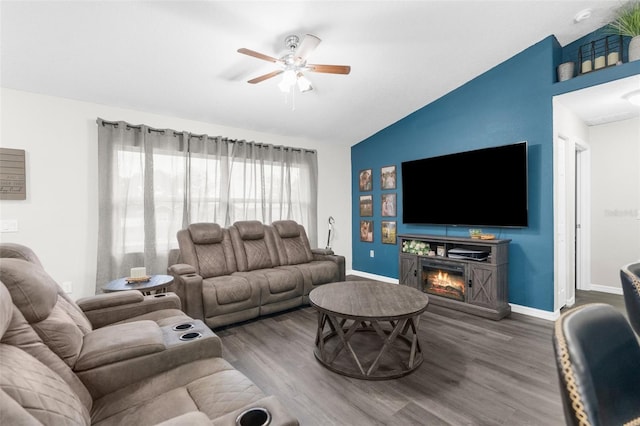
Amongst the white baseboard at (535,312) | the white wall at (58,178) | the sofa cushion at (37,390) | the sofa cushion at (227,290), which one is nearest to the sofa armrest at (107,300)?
the sofa cushion at (227,290)

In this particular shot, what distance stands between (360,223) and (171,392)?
4.68 m

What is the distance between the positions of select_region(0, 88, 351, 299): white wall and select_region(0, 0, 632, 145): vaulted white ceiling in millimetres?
178

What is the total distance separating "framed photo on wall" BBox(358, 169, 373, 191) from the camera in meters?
5.53

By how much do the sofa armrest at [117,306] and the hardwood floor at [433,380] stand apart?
2.56ft

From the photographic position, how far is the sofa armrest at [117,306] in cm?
208

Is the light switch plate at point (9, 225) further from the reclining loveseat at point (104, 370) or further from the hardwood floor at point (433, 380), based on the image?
the hardwood floor at point (433, 380)

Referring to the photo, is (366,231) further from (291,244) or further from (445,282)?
(445,282)

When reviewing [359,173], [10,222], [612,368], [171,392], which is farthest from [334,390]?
[359,173]

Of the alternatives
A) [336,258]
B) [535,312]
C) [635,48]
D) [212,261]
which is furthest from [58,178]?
[635,48]

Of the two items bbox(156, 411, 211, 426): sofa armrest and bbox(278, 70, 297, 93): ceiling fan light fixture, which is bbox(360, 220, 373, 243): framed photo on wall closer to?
bbox(278, 70, 297, 93): ceiling fan light fixture

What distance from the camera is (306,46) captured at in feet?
7.84

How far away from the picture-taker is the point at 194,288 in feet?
9.87

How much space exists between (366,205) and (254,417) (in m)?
4.74

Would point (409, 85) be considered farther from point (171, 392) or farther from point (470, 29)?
point (171, 392)
